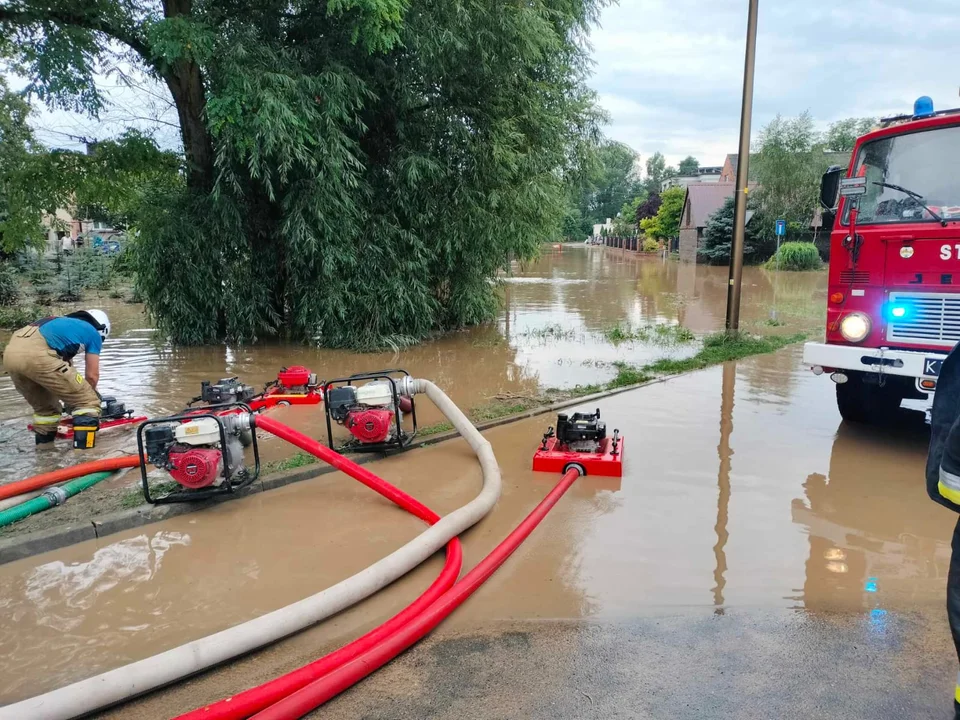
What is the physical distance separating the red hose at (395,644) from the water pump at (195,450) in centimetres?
179

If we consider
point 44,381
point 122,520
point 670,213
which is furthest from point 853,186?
point 670,213

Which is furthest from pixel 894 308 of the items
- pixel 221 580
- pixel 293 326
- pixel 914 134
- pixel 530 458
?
pixel 293 326

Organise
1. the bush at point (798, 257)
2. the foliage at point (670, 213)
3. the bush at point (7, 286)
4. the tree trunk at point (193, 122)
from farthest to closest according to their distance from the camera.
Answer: the foliage at point (670, 213) < the bush at point (798, 257) < the bush at point (7, 286) < the tree trunk at point (193, 122)

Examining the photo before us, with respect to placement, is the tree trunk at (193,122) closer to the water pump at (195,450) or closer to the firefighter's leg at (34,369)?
the firefighter's leg at (34,369)

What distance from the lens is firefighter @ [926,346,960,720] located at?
2.27 metres

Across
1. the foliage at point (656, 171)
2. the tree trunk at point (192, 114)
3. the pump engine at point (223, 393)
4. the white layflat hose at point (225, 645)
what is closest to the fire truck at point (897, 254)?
the white layflat hose at point (225, 645)

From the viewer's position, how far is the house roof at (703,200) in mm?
46125

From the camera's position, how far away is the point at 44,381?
20.3 ft

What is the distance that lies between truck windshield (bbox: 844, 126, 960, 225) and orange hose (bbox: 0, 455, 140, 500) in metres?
6.35

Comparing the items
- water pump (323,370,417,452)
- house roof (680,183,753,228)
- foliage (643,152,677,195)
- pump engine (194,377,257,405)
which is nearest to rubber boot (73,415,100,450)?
pump engine (194,377,257,405)

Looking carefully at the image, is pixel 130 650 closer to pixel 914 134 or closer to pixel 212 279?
pixel 914 134

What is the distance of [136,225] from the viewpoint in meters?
12.1

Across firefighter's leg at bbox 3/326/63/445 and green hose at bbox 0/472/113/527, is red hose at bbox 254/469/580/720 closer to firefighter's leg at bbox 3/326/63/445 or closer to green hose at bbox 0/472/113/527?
green hose at bbox 0/472/113/527

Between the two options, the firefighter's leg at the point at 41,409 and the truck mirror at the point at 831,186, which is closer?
the truck mirror at the point at 831,186
